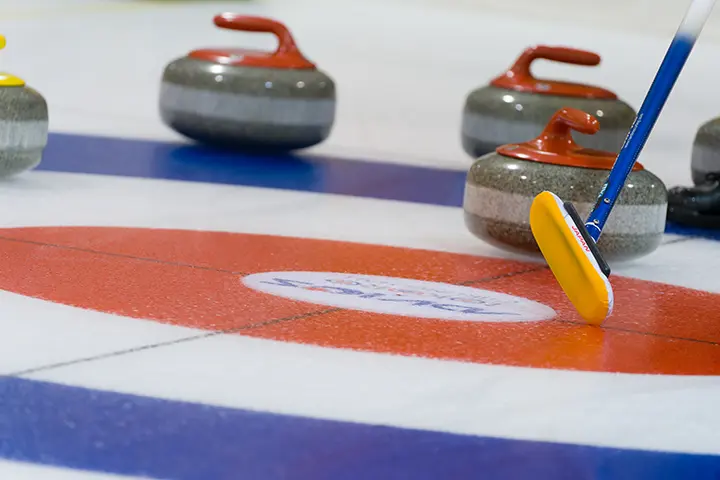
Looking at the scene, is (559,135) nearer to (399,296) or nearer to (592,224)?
(592,224)

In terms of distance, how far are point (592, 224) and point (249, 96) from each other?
160 cm

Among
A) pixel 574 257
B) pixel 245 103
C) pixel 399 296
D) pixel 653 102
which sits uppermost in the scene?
pixel 653 102

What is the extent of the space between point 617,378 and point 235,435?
0.56m

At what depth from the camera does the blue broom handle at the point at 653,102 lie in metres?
2.21

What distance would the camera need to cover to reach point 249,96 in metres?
3.64

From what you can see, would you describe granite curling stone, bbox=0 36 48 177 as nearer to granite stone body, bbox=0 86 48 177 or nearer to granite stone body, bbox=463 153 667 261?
granite stone body, bbox=0 86 48 177

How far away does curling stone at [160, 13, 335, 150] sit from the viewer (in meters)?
3.64

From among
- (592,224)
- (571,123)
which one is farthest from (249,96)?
(592,224)

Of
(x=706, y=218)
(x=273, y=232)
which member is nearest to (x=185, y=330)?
(x=273, y=232)

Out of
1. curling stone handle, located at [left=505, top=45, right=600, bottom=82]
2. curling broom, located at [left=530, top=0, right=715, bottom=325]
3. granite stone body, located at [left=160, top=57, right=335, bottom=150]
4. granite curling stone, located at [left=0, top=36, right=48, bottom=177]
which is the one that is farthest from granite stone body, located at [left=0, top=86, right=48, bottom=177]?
curling stone handle, located at [left=505, top=45, right=600, bottom=82]

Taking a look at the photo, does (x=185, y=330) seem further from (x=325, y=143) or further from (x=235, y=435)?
(x=325, y=143)

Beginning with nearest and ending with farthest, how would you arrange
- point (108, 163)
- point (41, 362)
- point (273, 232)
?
point (41, 362) → point (273, 232) → point (108, 163)

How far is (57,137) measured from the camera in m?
3.73

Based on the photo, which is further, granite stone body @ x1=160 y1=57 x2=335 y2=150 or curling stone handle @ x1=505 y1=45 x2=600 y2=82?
granite stone body @ x1=160 y1=57 x2=335 y2=150
